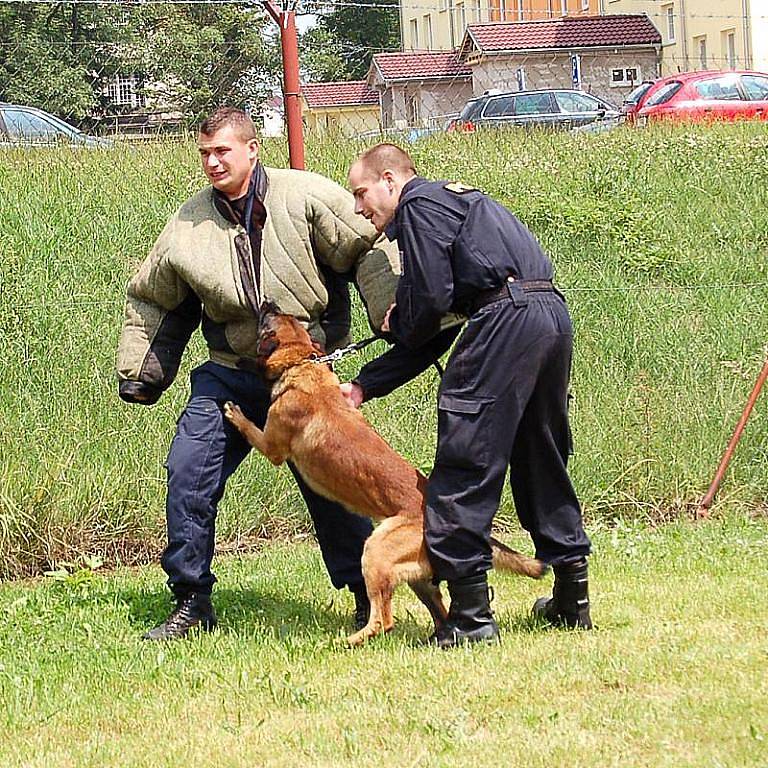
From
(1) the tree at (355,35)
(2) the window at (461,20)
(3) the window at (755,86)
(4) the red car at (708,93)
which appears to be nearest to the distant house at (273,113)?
(4) the red car at (708,93)

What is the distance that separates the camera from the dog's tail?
5023 millimetres

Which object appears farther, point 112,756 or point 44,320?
point 44,320

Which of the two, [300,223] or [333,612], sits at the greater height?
[300,223]

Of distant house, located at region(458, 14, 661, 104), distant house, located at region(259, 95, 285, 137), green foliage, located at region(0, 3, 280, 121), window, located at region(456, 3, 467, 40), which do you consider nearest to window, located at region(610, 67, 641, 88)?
distant house, located at region(458, 14, 661, 104)

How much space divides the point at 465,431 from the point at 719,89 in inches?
663

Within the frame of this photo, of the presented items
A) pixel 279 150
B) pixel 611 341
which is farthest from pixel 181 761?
pixel 279 150

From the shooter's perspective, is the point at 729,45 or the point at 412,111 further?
the point at 729,45

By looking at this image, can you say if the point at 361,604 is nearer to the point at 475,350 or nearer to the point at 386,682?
the point at 386,682

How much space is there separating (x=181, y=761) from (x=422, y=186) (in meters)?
2.18

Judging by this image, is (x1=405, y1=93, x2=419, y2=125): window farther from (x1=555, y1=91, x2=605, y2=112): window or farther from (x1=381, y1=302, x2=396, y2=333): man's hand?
(x1=381, y1=302, x2=396, y2=333): man's hand

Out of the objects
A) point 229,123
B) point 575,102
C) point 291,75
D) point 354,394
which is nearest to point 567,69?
point 575,102

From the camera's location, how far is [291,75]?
7.48 meters

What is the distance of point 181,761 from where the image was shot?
12.8 feet

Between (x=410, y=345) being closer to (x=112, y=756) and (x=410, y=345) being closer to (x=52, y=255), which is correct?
(x=112, y=756)
